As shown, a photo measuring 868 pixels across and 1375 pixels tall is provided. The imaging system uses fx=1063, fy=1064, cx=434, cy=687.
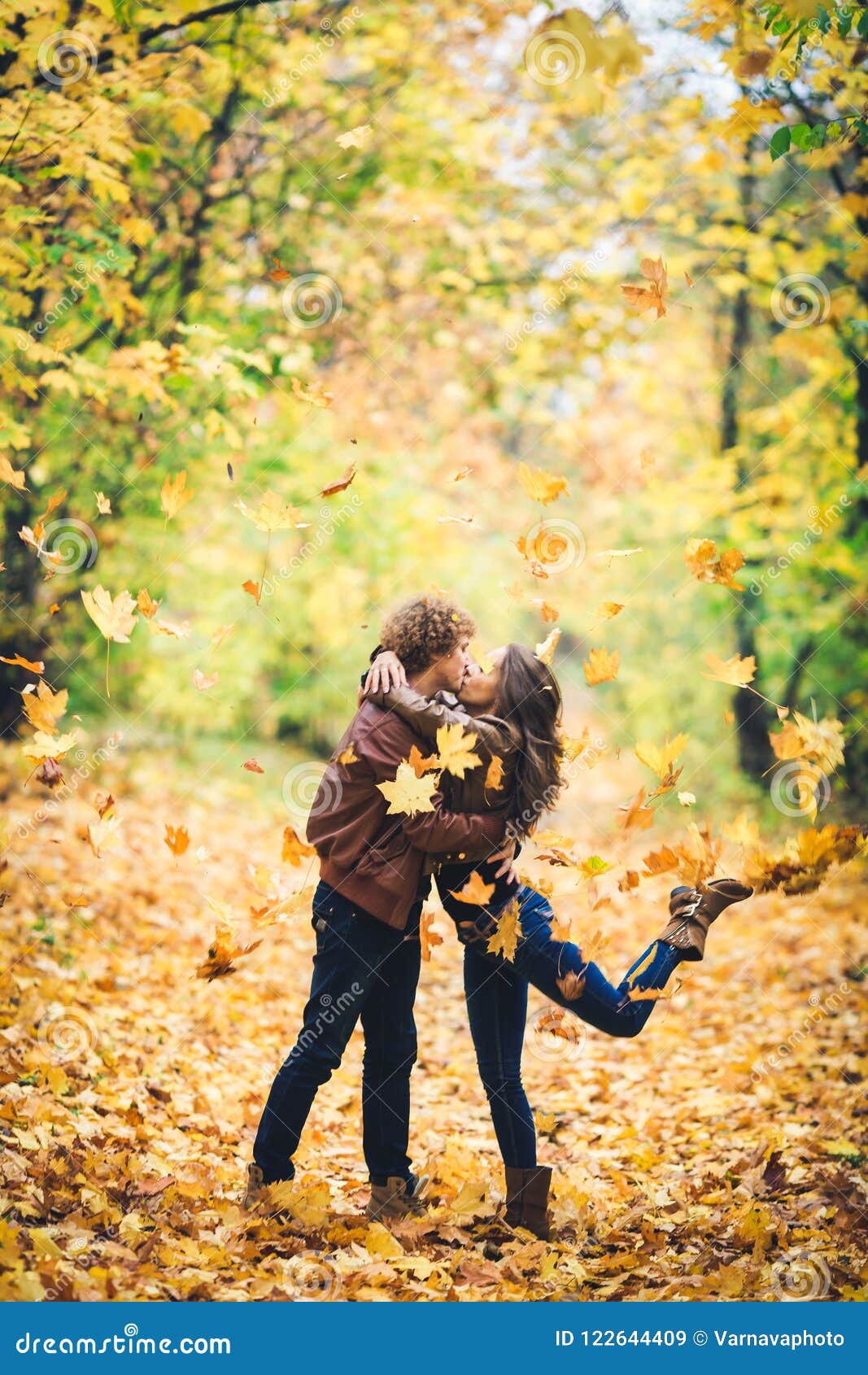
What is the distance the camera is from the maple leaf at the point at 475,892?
290cm

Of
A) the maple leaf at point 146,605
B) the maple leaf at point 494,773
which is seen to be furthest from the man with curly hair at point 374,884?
the maple leaf at point 146,605

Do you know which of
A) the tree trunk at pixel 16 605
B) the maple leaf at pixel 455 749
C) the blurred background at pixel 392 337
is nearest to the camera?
the maple leaf at pixel 455 749

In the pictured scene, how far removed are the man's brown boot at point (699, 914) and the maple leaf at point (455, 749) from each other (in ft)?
2.82

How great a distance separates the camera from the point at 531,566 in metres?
3.22

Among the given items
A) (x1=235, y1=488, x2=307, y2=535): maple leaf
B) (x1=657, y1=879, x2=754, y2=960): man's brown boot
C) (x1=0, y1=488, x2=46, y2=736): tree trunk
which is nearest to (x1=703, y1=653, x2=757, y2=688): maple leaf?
(x1=657, y1=879, x2=754, y2=960): man's brown boot

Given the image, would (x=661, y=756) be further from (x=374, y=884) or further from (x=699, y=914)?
(x=374, y=884)

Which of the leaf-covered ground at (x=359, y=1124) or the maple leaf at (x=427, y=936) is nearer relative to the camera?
the leaf-covered ground at (x=359, y=1124)

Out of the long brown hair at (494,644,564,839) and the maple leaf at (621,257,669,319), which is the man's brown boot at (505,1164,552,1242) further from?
the maple leaf at (621,257,669,319)

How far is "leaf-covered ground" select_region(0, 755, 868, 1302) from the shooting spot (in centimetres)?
279

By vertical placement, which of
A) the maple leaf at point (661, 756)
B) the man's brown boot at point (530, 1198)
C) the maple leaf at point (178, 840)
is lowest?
the man's brown boot at point (530, 1198)

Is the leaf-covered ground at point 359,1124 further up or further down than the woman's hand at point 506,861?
further down

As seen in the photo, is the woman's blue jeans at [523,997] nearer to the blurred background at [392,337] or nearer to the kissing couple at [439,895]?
the kissing couple at [439,895]

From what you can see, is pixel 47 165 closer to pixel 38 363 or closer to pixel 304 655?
pixel 38 363

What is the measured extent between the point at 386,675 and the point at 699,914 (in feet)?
3.88
